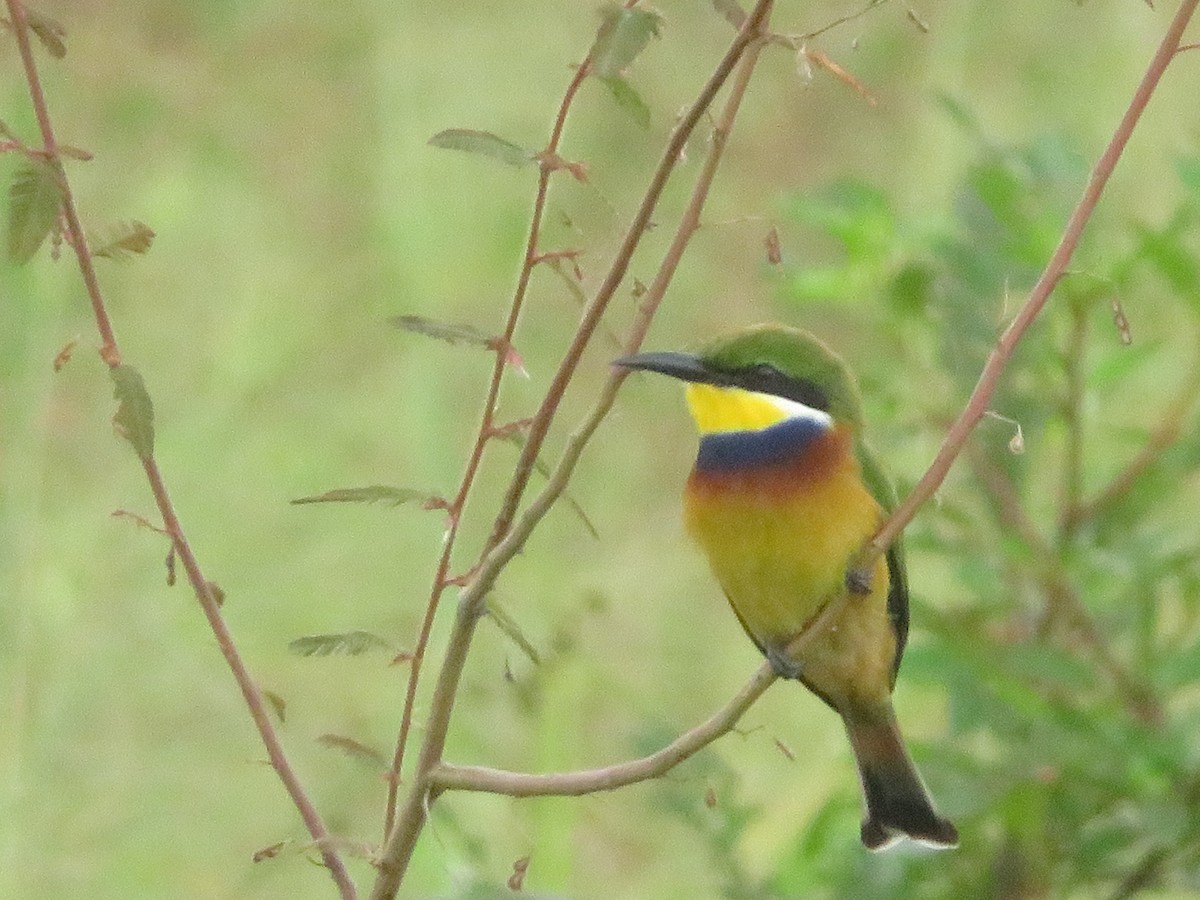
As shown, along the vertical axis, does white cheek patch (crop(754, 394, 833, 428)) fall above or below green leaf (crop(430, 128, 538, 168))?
below

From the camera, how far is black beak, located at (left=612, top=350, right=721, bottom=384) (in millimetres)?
786

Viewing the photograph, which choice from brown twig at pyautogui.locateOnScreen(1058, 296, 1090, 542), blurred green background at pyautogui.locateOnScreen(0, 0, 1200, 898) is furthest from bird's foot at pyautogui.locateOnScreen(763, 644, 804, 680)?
blurred green background at pyautogui.locateOnScreen(0, 0, 1200, 898)

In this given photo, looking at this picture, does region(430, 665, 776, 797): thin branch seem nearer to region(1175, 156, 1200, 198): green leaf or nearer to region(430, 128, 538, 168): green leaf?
region(430, 128, 538, 168): green leaf

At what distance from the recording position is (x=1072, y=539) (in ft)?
3.83

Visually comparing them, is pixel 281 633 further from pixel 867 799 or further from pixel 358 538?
pixel 867 799

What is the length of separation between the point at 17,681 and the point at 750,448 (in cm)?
95

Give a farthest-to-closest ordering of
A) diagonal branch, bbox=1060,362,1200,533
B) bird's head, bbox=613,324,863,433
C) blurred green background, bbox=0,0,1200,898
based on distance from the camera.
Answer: blurred green background, bbox=0,0,1200,898
diagonal branch, bbox=1060,362,1200,533
bird's head, bbox=613,324,863,433

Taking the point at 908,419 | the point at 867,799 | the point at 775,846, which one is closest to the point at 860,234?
the point at 908,419

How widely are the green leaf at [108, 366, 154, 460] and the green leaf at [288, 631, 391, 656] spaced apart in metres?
0.08

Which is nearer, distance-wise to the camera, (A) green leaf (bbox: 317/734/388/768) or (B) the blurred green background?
(A) green leaf (bbox: 317/734/388/768)

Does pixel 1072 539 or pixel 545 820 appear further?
pixel 545 820

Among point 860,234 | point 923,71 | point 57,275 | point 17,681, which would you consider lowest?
point 17,681

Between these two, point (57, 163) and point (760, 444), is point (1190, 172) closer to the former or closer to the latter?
point (760, 444)

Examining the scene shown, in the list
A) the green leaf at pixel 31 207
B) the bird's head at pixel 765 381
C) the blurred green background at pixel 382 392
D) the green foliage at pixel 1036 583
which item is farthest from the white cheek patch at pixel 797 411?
the green leaf at pixel 31 207
